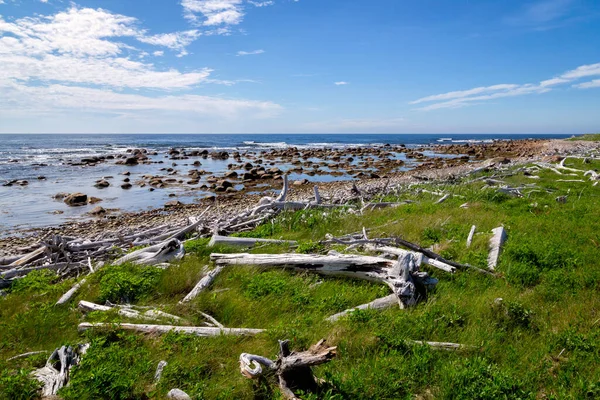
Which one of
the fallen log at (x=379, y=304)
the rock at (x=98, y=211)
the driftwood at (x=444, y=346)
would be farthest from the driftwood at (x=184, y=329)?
the rock at (x=98, y=211)

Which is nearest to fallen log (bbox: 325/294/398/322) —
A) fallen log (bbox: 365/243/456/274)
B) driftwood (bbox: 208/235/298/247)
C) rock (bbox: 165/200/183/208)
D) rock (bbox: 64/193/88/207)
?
fallen log (bbox: 365/243/456/274)

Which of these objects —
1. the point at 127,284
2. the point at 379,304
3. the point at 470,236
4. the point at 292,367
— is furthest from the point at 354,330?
→ the point at 470,236

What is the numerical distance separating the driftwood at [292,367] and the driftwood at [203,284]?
231cm

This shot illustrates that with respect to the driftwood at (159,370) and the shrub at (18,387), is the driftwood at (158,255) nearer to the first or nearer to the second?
the shrub at (18,387)

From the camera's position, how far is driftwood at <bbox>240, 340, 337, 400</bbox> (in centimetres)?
336

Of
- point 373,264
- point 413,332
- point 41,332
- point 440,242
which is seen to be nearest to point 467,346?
point 413,332

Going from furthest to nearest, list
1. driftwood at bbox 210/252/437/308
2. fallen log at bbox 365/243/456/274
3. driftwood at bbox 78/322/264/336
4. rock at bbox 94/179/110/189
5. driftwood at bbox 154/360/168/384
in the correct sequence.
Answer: rock at bbox 94/179/110/189
fallen log at bbox 365/243/456/274
driftwood at bbox 210/252/437/308
driftwood at bbox 78/322/264/336
driftwood at bbox 154/360/168/384

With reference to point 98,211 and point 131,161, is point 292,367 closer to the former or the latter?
point 98,211

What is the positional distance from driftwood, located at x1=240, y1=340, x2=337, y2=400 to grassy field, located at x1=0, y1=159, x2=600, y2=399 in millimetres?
184

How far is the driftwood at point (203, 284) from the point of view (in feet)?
18.4

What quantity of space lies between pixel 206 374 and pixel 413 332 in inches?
108

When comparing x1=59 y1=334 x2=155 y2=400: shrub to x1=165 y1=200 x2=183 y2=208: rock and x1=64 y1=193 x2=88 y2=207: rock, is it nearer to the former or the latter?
x1=165 y1=200 x2=183 y2=208: rock

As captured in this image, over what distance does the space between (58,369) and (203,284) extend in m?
2.39

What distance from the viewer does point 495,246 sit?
7.39m
